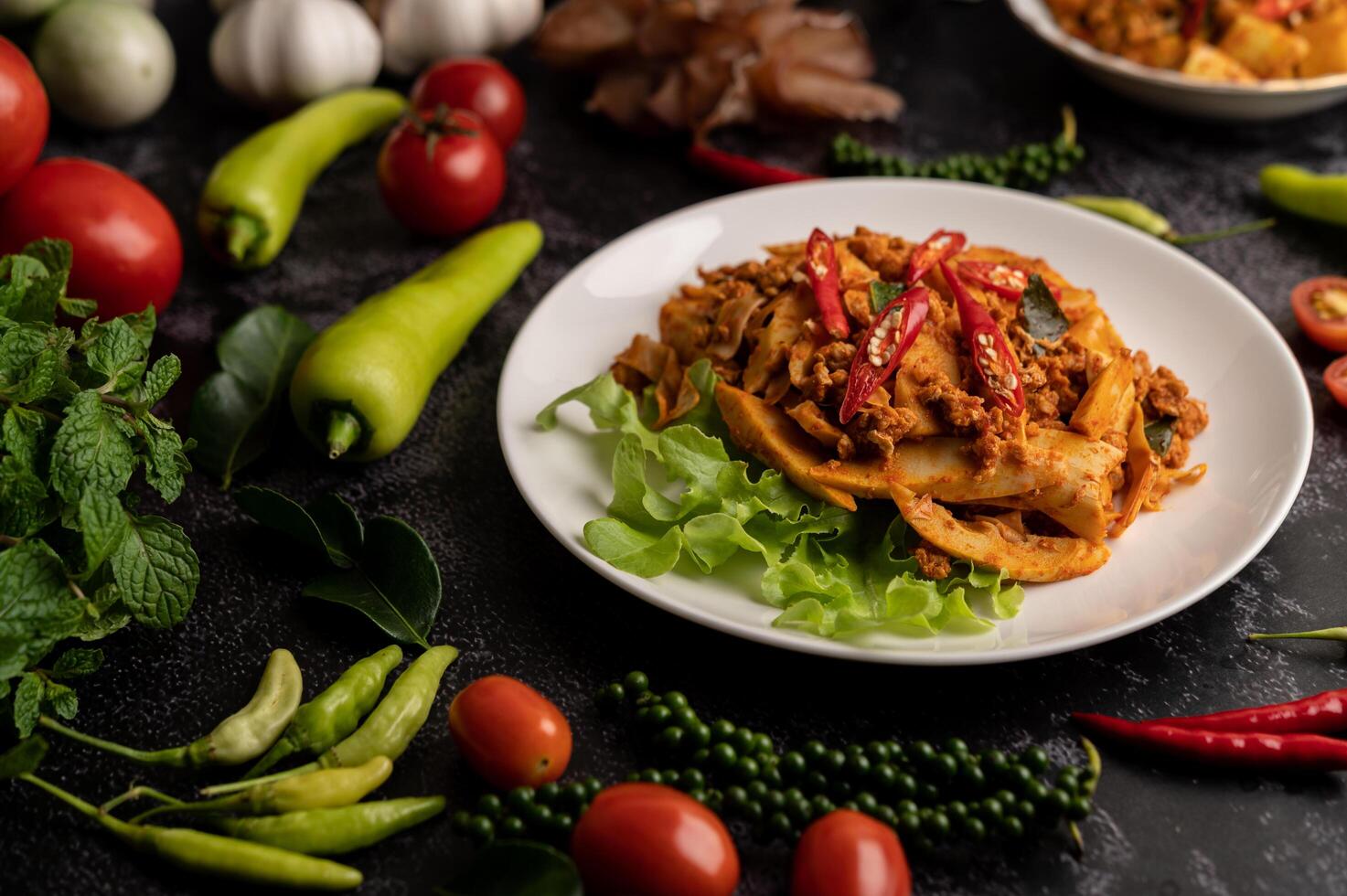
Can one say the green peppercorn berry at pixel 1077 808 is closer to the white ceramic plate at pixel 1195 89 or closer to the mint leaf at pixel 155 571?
the mint leaf at pixel 155 571

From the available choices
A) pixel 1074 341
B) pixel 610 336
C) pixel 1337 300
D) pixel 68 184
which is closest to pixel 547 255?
pixel 610 336

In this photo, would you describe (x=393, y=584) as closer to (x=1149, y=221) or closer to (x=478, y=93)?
(x=478, y=93)

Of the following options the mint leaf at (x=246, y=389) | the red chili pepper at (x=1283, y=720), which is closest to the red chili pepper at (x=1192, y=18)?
the red chili pepper at (x=1283, y=720)

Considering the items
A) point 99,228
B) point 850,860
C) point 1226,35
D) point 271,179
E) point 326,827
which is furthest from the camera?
point 1226,35

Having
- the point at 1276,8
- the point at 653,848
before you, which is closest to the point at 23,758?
the point at 653,848

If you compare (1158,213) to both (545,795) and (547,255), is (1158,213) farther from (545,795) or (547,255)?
(545,795)
